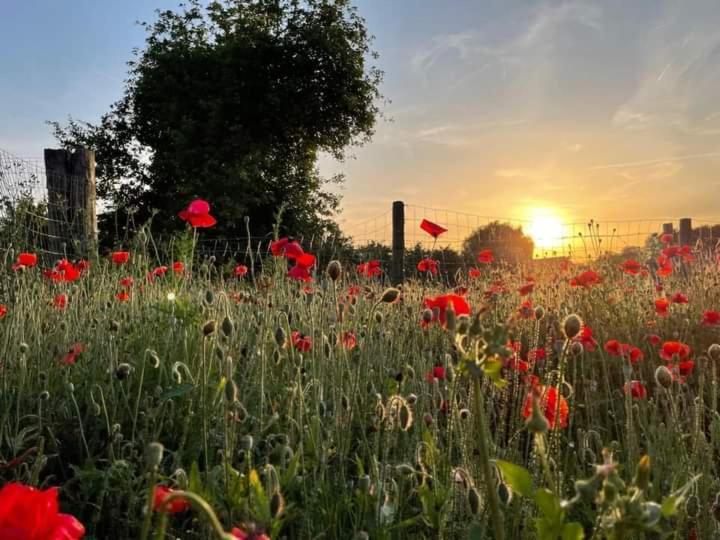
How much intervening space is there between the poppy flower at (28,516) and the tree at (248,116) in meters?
16.7

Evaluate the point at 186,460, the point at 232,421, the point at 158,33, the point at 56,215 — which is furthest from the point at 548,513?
the point at 158,33

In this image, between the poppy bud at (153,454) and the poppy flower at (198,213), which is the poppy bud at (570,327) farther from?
the poppy flower at (198,213)

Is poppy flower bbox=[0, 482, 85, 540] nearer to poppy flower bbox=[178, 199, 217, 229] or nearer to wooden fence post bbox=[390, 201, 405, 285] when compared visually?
poppy flower bbox=[178, 199, 217, 229]

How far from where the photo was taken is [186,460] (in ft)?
7.00

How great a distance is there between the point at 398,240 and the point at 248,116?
1031 centimetres

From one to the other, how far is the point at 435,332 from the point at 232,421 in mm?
2550

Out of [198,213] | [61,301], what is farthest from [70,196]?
[198,213]

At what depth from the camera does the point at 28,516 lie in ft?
1.99

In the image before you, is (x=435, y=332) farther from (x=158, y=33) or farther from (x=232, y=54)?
(x=158, y=33)

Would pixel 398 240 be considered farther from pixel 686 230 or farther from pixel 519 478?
pixel 519 478

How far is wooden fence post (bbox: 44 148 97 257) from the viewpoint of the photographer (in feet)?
23.7

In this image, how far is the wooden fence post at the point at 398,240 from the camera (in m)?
9.21

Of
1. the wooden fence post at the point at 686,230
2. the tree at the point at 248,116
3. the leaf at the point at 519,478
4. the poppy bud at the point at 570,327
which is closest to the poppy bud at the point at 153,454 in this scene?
the leaf at the point at 519,478

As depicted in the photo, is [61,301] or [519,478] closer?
[519,478]
